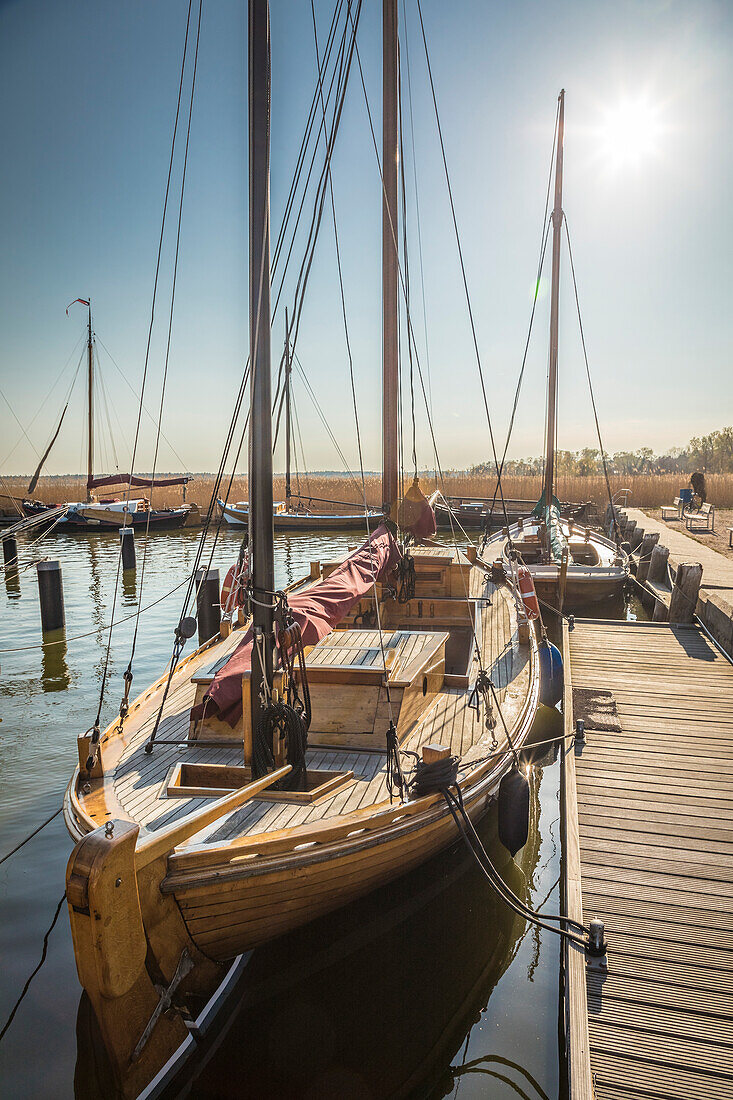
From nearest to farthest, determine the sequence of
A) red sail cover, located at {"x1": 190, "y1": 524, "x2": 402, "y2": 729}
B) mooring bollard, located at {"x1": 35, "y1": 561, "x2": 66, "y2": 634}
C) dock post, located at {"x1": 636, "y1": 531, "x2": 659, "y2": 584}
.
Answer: red sail cover, located at {"x1": 190, "y1": 524, "x2": 402, "y2": 729} < mooring bollard, located at {"x1": 35, "y1": 561, "x2": 66, "y2": 634} < dock post, located at {"x1": 636, "y1": 531, "x2": 659, "y2": 584}

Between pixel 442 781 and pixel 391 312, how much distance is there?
25.4 ft

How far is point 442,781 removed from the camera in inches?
178

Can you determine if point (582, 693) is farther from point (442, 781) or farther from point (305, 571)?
point (305, 571)

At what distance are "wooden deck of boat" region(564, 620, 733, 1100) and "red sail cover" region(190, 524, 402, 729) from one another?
269cm

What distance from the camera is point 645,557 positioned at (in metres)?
17.7

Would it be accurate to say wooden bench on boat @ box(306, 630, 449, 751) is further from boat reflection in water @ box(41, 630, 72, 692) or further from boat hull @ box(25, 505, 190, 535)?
boat hull @ box(25, 505, 190, 535)

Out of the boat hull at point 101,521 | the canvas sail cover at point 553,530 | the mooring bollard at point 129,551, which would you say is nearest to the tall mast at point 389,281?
the canvas sail cover at point 553,530

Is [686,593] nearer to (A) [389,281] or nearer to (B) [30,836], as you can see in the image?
(A) [389,281]

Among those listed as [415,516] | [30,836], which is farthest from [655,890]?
[415,516]

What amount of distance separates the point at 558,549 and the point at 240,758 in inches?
524

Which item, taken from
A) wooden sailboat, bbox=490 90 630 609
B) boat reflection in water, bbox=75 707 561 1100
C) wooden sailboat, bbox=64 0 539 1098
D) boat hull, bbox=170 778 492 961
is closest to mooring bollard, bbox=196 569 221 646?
wooden sailboat, bbox=490 90 630 609

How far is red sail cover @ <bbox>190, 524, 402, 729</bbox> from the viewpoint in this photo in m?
5.30

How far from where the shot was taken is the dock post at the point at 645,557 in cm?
1687

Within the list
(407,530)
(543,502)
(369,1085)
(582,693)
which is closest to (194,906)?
(369,1085)
